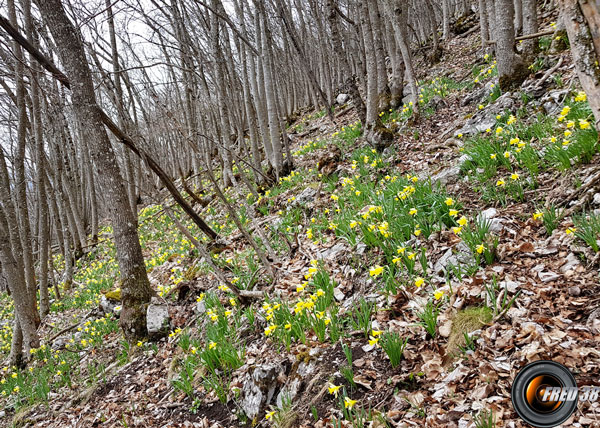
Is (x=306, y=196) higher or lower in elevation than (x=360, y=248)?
higher

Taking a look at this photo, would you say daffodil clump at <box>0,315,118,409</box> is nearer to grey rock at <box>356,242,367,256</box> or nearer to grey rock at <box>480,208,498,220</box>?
grey rock at <box>356,242,367,256</box>

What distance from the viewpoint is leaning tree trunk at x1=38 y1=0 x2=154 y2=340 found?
14.3 ft

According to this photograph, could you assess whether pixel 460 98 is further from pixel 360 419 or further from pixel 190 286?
pixel 360 419

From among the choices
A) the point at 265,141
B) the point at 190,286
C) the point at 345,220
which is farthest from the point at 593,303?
the point at 265,141

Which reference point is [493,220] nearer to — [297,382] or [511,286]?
[511,286]

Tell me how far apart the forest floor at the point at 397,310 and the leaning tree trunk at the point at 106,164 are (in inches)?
18.2

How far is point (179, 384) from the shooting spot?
330 centimetres

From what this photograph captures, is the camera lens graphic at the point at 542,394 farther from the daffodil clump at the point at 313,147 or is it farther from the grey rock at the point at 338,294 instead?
the daffodil clump at the point at 313,147

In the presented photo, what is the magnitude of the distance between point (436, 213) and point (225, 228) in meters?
5.55

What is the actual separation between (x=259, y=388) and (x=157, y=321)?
2533mm

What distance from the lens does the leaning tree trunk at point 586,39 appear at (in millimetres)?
1750

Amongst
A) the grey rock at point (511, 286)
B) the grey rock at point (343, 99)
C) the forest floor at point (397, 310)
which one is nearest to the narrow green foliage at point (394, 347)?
the forest floor at point (397, 310)

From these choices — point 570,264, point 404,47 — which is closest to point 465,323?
point 570,264

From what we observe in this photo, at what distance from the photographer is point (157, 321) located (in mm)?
4719
